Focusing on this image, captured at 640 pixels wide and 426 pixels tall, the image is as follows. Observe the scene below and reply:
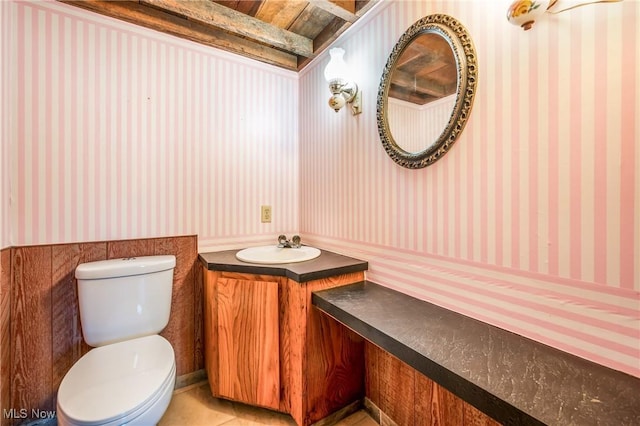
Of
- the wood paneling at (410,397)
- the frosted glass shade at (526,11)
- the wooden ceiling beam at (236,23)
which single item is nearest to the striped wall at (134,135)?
the wooden ceiling beam at (236,23)

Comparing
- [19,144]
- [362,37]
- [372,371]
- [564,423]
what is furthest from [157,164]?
[564,423]

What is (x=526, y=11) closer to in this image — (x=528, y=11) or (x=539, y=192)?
(x=528, y=11)

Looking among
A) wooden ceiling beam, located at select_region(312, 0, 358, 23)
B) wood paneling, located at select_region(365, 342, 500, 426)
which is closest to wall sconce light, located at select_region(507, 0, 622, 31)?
wooden ceiling beam, located at select_region(312, 0, 358, 23)

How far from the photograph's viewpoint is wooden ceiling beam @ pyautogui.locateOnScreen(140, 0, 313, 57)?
1.52m

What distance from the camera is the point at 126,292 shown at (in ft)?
4.61

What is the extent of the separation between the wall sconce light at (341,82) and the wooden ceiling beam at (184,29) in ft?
2.08

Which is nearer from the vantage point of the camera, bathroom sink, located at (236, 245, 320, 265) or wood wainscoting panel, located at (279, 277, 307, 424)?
wood wainscoting panel, located at (279, 277, 307, 424)

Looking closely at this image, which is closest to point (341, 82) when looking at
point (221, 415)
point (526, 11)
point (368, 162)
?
point (368, 162)

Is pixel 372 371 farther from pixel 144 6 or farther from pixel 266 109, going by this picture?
pixel 144 6

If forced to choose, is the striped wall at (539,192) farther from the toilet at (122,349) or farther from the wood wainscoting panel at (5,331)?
the wood wainscoting panel at (5,331)

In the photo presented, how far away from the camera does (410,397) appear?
4.16ft

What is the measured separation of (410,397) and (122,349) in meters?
1.40

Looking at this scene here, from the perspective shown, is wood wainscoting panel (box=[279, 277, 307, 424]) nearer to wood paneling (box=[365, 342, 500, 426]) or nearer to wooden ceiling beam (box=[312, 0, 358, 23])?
wood paneling (box=[365, 342, 500, 426])

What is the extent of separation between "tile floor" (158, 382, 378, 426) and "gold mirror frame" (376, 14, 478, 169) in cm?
137
